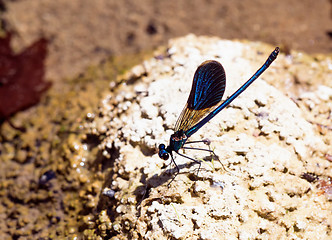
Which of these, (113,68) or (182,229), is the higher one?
(113,68)

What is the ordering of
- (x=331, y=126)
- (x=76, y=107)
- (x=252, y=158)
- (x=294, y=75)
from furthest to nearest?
(x=76, y=107), (x=294, y=75), (x=331, y=126), (x=252, y=158)

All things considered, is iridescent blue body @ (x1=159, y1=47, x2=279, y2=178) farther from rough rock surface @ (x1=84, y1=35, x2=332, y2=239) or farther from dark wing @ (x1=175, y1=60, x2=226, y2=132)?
rough rock surface @ (x1=84, y1=35, x2=332, y2=239)

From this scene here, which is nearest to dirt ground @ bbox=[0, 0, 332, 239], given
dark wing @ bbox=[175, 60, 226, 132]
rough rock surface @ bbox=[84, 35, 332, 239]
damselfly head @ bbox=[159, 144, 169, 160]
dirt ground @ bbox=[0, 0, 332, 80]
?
dirt ground @ bbox=[0, 0, 332, 80]

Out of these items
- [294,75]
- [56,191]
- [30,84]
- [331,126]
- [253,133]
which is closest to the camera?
[253,133]

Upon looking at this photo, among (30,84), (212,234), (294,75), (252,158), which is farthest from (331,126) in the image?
(30,84)

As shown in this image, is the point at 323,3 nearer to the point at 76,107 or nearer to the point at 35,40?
the point at 76,107

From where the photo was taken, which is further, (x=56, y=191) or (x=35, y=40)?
A: (x=35, y=40)

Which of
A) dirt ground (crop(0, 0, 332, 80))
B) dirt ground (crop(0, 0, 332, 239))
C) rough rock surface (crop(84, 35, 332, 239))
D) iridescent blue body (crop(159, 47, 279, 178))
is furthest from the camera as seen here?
dirt ground (crop(0, 0, 332, 80))
